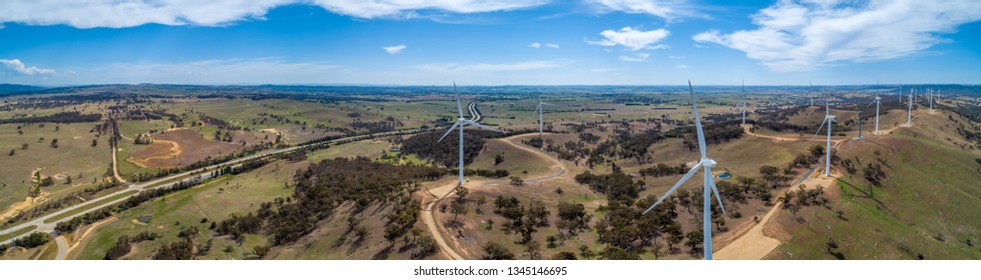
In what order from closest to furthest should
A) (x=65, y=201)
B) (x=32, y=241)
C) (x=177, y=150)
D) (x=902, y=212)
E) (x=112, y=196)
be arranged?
(x=902, y=212) → (x=32, y=241) → (x=65, y=201) → (x=112, y=196) → (x=177, y=150)

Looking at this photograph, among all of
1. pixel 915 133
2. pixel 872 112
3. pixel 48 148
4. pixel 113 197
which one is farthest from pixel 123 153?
pixel 872 112

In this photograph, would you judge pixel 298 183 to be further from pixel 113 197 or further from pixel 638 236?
pixel 638 236

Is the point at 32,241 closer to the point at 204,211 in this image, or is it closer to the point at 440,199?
the point at 204,211

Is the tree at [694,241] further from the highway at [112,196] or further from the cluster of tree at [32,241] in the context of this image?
the highway at [112,196]

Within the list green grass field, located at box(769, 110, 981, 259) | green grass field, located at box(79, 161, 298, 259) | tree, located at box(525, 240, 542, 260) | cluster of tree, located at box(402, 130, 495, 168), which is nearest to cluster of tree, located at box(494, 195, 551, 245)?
tree, located at box(525, 240, 542, 260)

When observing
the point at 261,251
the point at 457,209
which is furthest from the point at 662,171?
the point at 261,251

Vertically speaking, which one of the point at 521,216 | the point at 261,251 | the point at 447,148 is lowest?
the point at 261,251

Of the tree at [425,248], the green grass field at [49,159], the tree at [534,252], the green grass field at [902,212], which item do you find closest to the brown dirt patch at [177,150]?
the green grass field at [49,159]

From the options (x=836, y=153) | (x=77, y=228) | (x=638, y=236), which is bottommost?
(x=77, y=228)
